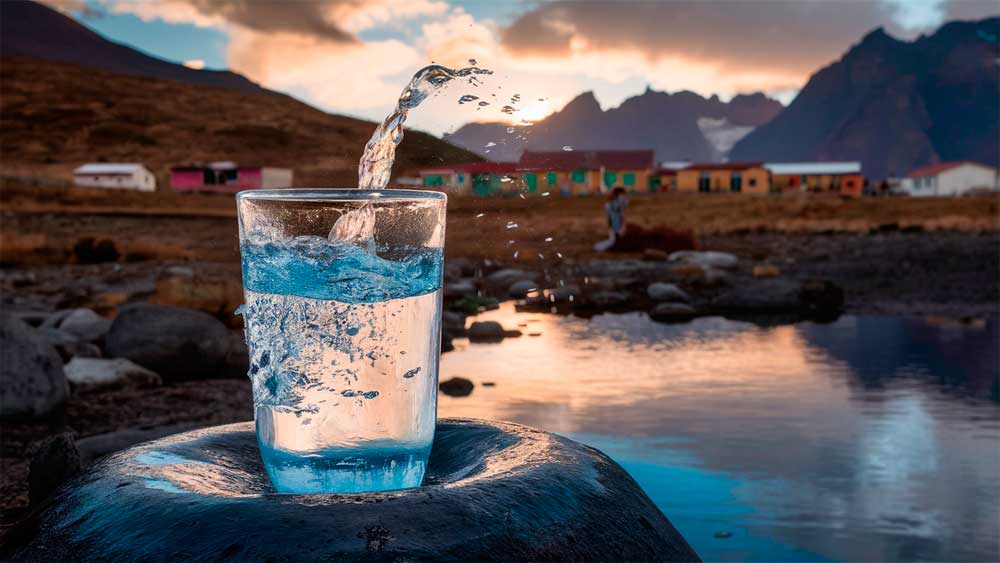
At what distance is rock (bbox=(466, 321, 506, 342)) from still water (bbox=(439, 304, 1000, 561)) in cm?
32

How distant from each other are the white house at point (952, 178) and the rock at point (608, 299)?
94.1 meters

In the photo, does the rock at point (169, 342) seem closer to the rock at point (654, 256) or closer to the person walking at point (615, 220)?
the rock at point (654, 256)

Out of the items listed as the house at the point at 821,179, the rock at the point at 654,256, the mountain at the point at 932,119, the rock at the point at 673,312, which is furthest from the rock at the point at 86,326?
the mountain at the point at 932,119

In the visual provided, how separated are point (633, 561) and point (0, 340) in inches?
254

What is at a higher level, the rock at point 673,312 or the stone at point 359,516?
the stone at point 359,516

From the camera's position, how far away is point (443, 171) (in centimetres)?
321

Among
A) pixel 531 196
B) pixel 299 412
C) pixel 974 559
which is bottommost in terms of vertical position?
pixel 974 559

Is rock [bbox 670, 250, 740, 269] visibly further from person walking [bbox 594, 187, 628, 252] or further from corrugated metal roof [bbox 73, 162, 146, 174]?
corrugated metal roof [bbox 73, 162, 146, 174]

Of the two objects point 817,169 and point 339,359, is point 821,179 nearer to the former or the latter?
point 817,169

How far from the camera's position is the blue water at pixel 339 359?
2254 mm

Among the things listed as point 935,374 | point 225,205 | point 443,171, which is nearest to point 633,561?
point 443,171

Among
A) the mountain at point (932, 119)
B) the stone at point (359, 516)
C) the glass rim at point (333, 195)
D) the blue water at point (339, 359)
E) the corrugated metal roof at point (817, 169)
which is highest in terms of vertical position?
the mountain at point (932, 119)

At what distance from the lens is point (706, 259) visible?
864 inches

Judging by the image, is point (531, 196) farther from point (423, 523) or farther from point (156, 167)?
point (156, 167)
